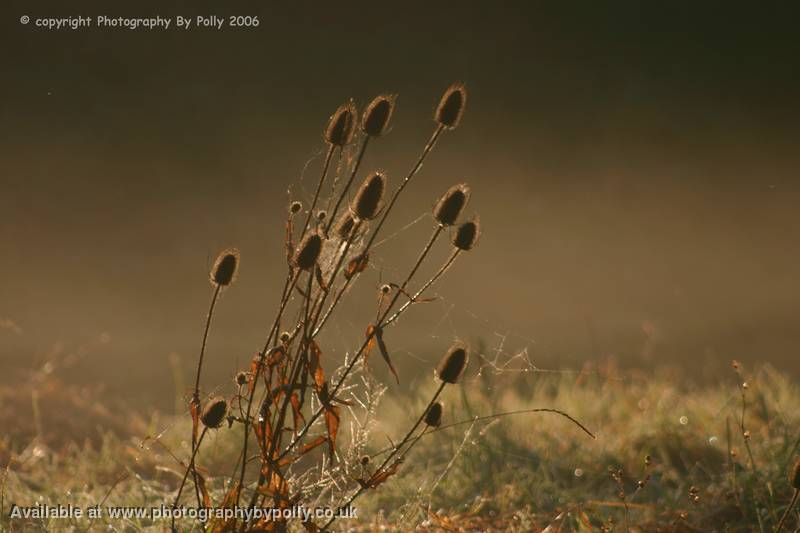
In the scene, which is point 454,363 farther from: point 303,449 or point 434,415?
point 303,449

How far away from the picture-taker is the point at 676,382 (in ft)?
19.7

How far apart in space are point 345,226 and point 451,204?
283 mm

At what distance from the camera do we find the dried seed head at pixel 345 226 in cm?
231

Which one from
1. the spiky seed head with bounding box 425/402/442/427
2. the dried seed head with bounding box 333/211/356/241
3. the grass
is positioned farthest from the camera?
the grass

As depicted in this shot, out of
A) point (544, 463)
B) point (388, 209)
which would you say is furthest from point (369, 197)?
point (544, 463)

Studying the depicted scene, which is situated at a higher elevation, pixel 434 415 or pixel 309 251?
pixel 309 251

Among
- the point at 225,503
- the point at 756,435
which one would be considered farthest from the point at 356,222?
the point at 756,435

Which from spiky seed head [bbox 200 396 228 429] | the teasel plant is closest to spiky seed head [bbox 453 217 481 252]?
the teasel plant

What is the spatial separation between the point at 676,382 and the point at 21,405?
3.85 m

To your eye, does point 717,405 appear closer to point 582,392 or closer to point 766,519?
point 582,392

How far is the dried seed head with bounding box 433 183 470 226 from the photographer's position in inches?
85.5

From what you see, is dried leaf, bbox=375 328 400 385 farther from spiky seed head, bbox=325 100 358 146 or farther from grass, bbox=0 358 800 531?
grass, bbox=0 358 800 531

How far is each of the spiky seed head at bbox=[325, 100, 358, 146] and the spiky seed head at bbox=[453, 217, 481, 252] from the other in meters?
0.33

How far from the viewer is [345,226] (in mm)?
2314
